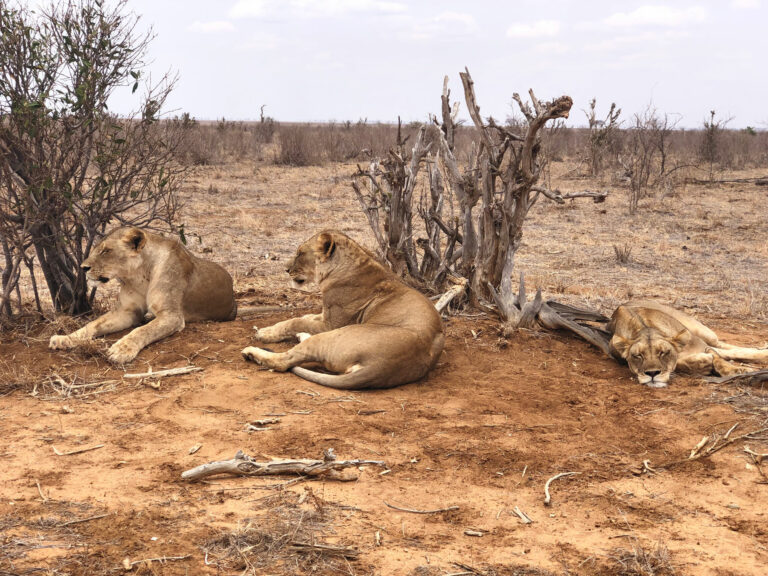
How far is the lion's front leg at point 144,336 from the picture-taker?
6.21 meters

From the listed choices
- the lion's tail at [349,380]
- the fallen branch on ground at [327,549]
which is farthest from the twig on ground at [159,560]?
the lion's tail at [349,380]

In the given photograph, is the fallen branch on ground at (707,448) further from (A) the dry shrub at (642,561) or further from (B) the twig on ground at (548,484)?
(A) the dry shrub at (642,561)

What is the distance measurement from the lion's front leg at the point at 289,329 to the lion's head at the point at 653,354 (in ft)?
8.05

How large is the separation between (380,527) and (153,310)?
3650 millimetres

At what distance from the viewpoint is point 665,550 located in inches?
142

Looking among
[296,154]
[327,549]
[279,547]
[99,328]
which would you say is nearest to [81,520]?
[279,547]

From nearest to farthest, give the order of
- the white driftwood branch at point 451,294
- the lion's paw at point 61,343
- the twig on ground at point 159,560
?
the twig on ground at point 159,560
the lion's paw at point 61,343
the white driftwood branch at point 451,294

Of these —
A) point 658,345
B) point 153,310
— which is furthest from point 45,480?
point 658,345

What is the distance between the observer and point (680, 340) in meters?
6.34

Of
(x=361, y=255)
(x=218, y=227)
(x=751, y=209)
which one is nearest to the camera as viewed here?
(x=361, y=255)

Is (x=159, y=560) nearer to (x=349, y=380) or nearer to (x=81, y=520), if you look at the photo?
(x=81, y=520)

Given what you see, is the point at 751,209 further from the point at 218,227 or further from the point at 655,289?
the point at 218,227

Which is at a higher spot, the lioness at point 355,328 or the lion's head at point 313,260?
the lion's head at point 313,260

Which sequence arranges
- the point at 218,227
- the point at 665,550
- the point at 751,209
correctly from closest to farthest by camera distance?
the point at 665,550
the point at 218,227
the point at 751,209
